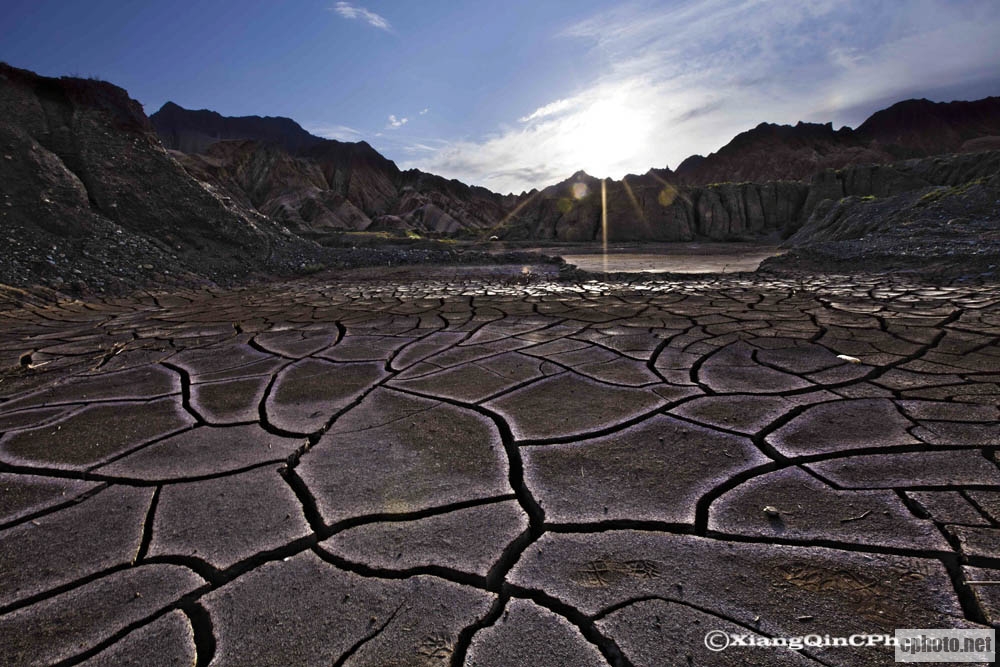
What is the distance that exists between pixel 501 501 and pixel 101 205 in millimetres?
10864

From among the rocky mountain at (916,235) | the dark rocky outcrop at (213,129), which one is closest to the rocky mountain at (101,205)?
the rocky mountain at (916,235)

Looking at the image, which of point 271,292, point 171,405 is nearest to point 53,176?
point 271,292

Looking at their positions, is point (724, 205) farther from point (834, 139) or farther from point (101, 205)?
point (834, 139)

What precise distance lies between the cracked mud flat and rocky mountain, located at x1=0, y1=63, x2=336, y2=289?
5018 mm

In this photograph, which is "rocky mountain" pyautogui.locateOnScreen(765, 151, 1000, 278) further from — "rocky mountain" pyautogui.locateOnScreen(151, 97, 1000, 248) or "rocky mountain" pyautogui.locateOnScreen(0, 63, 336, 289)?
"rocky mountain" pyautogui.locateOnScreen(151, 97, 1000, 248)

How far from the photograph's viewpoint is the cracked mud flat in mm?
1099

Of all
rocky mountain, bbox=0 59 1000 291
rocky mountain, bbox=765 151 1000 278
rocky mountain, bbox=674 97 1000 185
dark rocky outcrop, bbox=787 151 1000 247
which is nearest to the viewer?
rocky mountain, bbox=765 151 1000 278

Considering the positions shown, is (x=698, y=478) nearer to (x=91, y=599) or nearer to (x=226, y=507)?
(x=226, y=507)

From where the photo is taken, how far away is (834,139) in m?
66.4

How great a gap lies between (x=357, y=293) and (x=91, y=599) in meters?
5.81

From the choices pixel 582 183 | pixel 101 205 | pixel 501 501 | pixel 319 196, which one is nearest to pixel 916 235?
pixel 501 501

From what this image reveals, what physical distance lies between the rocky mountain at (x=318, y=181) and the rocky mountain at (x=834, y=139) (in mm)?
32474

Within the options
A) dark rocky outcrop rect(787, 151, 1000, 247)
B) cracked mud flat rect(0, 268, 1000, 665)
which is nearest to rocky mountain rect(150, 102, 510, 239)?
dark rocky outcrop rect(787, 151, 1000, 247)

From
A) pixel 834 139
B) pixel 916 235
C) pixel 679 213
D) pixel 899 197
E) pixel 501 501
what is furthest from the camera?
pixel 834 139
